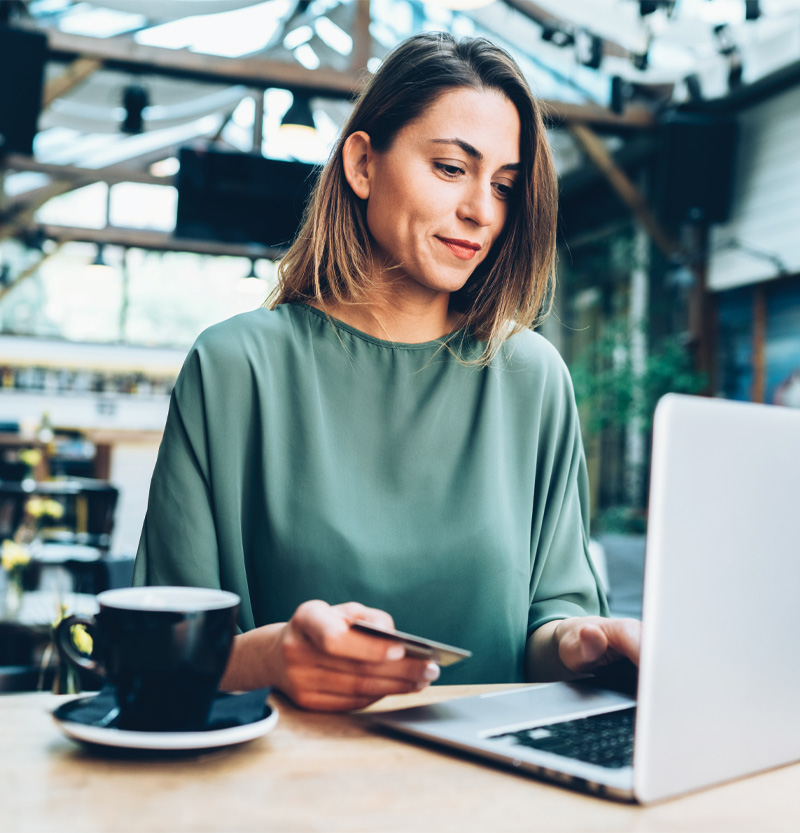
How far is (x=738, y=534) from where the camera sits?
557 millimetres

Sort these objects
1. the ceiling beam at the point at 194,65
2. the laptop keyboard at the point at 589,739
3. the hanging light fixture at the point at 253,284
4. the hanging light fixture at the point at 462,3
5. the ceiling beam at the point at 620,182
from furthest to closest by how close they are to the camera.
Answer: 1. the hanging light fixture at the point at 253,284
2. the ceiling beam at the point at 620,182
3. the ceiling beam at the point at 194,65
4. the hanging light fixture at the point at 462,3
5. the laptop keyboard at the point at 589,739

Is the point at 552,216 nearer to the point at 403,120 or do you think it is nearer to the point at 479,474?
the point at 403,120

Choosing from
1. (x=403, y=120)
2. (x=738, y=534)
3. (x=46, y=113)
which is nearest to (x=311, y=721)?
(x=738, y=534)

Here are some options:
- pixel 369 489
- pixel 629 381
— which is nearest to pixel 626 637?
pixel 369 489

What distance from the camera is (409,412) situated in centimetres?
116

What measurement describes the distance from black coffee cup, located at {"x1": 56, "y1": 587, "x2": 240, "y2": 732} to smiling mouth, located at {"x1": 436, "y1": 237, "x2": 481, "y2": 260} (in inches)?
24.6

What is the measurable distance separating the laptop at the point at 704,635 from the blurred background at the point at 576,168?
270cm

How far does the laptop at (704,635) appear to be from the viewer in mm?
505

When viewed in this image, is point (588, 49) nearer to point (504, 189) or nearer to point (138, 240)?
point (504, 189)

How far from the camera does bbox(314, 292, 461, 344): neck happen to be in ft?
3.94

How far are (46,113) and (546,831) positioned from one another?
7.70 metres

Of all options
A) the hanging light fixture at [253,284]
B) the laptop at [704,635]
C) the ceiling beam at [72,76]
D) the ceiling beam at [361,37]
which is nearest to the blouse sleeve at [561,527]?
the laptop at [704,635]

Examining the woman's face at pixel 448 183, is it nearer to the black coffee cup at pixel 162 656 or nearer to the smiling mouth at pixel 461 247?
the smiling mouth at pixel 461 247

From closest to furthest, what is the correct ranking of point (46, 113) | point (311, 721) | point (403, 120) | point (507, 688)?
point (311, 721), point (507, 688), point (403, 120), point (46, 113)
